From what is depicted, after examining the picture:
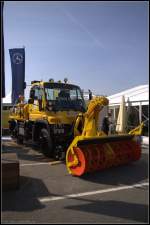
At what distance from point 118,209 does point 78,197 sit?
3.09ft

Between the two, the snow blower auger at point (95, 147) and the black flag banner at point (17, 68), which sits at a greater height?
the black flag banner at point (17, 68)

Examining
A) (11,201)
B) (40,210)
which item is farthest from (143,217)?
(11,201)

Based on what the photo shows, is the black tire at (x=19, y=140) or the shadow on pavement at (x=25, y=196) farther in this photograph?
the black tire at (x=19, y=140)

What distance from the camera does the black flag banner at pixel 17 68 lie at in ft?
49.6

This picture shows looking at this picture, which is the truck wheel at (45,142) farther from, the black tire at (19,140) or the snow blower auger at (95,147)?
the black tire at (19,140)

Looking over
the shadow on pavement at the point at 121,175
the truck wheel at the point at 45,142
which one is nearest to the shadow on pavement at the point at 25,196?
the shadow on pavement at the point at 121,175

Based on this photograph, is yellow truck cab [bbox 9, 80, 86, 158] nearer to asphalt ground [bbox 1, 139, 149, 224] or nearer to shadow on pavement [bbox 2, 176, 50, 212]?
asphalt ground [bbox 1, 139, 149, 224]

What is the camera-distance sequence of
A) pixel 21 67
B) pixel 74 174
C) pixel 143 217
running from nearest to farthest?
pixel 143 217, pixel 74 174, pixel 21 67

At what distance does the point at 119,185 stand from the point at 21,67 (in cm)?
1088

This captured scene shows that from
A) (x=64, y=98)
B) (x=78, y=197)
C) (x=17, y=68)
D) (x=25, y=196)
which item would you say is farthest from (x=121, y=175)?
(x=17, y=68)

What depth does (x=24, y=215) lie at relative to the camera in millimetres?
4566

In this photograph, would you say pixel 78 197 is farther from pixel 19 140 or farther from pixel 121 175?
pixel 19 140

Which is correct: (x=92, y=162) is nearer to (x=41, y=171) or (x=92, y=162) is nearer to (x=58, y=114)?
(x=41, y=171)

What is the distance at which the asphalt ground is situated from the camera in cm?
452
